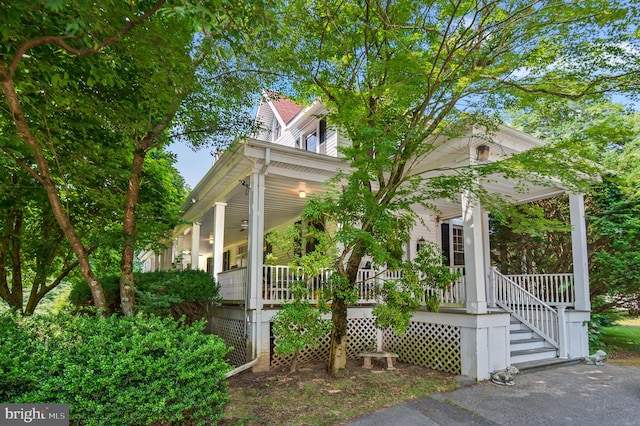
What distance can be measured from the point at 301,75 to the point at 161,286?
4.39m

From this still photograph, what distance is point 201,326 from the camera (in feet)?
13.5

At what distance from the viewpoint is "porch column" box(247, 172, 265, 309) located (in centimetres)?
671

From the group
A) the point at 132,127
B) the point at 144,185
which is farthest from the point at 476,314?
the point at 144,185

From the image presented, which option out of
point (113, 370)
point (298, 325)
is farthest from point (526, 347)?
point (113, 370)

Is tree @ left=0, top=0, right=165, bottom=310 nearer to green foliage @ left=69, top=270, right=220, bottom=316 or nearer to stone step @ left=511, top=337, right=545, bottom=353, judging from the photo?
green foliage @ left=69, top=270, right=220, bottom=316

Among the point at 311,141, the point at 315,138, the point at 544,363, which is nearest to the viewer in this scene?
the point at 544,363

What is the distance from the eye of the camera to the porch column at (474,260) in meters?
6.11

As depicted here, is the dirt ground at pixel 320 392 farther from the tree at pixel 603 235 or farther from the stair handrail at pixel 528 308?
the tree at pixel 603 235

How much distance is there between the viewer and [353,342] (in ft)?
24.6

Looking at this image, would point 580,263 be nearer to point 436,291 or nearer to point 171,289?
point 436,291

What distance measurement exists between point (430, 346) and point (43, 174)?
6341 mm

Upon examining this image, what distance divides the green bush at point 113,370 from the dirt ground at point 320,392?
Answer: 0.78m

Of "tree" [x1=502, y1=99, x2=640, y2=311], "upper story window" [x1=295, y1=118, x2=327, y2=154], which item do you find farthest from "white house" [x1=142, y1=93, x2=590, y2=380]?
"upper story window" [x1=295, y1=118, x2=327, y2=154]

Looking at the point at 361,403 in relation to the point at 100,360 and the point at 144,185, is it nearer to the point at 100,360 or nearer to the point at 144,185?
the point at 100,360
